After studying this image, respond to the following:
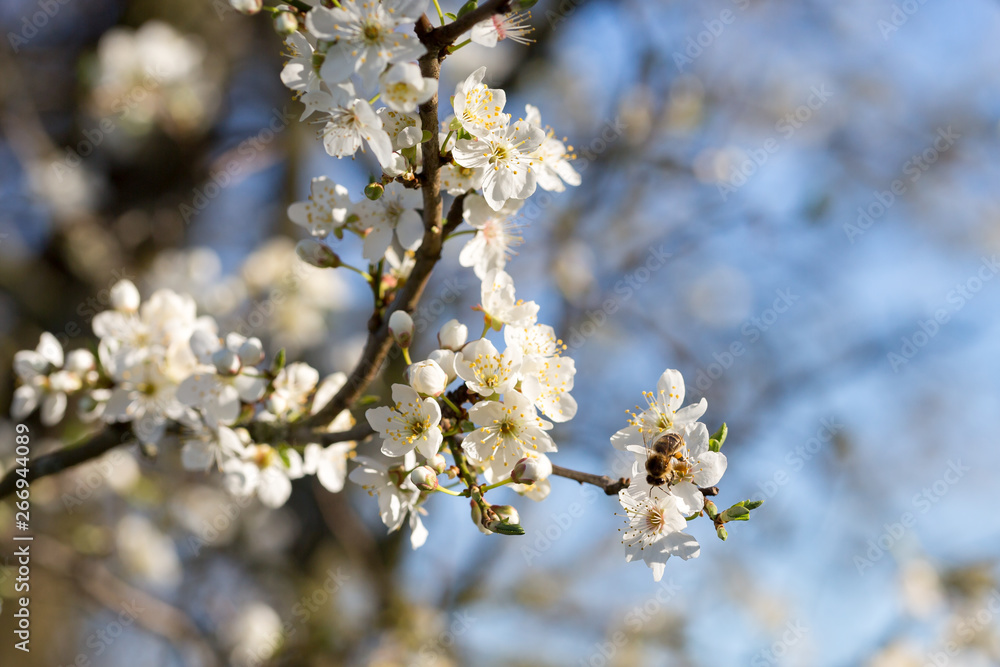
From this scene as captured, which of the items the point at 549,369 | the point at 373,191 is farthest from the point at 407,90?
the point at 549,369

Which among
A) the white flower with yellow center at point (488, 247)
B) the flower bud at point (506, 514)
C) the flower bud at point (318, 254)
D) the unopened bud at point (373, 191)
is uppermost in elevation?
the unopened bud at point (373, 191)

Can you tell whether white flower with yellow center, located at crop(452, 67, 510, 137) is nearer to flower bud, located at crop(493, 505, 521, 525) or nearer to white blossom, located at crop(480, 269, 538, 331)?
white blossom, located at crop(480, 269, 538, 331)

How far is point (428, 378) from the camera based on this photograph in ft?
3.92

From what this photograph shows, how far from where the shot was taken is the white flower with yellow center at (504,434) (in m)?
1.18

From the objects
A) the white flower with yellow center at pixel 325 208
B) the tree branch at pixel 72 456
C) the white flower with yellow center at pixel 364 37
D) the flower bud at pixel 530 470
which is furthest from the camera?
the tree branch at pixel 72 456

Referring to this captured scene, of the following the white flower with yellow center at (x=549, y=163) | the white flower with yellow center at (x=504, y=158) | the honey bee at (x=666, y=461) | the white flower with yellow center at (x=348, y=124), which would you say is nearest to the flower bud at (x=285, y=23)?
the white flower with yellow center at (x=348, y=124)

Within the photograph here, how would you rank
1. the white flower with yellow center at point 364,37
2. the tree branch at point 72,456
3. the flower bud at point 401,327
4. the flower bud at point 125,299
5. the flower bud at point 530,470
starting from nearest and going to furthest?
1. the white flower with yellow center at point 364,37
2. the flower bud at point 530,470
3. the flower bud at point 401,327
4. the tree branch at point 72,456
5. the flower bud at point 125,299

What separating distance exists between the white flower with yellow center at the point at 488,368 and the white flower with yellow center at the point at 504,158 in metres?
0.26

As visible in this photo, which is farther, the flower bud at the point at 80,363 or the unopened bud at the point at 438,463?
the flower bud at the point at 80,363

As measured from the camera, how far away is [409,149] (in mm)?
1161

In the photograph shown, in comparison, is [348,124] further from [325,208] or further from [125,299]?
[125,299]

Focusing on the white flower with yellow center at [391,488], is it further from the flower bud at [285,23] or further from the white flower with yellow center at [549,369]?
the flower bud at [285,23]

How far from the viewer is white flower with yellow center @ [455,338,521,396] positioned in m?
1.18

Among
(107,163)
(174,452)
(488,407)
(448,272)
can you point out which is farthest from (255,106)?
(488,407)
